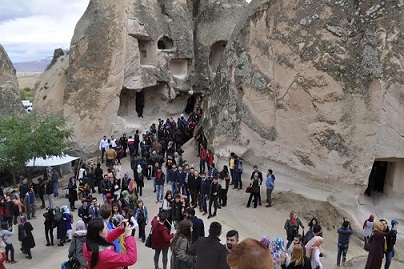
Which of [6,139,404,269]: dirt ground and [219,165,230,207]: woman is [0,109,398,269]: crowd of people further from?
[6,139,404,269]: dirt ground

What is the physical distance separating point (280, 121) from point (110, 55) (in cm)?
899

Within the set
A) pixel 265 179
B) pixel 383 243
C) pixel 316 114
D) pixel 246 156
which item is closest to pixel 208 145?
pixel 246 156

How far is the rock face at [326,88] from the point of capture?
12250 millimetres

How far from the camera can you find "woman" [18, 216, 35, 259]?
33.2 feet

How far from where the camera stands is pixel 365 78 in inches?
487

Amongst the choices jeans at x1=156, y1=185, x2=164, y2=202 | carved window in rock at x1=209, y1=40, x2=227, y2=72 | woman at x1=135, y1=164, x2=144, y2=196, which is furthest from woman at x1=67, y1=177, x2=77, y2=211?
carved window in rock at x1=209, y1=40, x2=227, y2=72

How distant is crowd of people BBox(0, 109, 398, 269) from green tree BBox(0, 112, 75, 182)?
2.78ft

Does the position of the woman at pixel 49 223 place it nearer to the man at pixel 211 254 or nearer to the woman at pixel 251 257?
the man at pixel 211 254

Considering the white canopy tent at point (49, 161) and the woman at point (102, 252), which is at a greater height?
the woman at point (102, 252)

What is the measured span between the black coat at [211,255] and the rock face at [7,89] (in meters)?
18.8

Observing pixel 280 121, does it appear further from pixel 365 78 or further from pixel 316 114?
pixel 365 78

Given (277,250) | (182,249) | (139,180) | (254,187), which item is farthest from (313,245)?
(139,180)

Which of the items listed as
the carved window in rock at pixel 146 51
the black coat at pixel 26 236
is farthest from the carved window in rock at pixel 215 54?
the black coat at pixel 26 236

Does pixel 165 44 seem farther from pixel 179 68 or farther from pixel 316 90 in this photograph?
pixel 316 90
